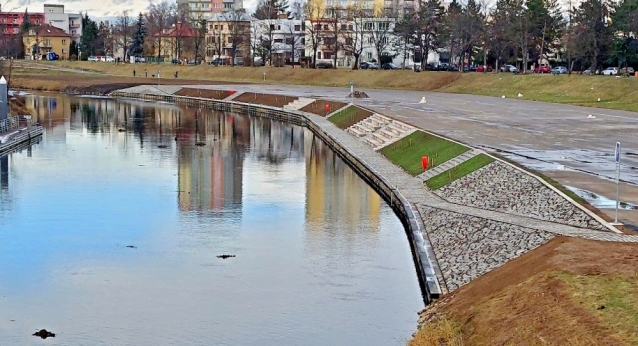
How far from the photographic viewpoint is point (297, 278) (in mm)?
23406

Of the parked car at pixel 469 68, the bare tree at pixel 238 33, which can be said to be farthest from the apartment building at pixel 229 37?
the parked car at pixel 469 68

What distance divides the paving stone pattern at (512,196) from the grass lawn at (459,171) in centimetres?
50

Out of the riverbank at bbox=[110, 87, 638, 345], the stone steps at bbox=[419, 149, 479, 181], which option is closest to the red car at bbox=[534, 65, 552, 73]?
the stone steps at bbox=[419, 149, 479, 181]

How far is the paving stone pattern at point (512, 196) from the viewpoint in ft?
81.9

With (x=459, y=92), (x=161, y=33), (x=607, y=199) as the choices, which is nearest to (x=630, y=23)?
(x=459, y=92)

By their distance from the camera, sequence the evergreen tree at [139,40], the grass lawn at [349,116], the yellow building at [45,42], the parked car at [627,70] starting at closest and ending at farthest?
1. the grass lawn at [349,116]
2. the parked car at [627,70]
3. the evergreen tree at [139,40]
4. the yellow building at [45,42]

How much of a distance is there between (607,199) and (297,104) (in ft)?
165

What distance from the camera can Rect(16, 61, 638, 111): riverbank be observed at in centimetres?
7175

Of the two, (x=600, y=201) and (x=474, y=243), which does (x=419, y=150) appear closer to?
(x=600, y=201)

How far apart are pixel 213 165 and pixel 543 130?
16.6 meters

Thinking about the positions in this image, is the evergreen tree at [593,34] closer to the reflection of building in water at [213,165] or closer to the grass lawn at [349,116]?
the grass lawn at [349,116]

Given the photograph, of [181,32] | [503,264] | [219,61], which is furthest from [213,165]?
[181,32]

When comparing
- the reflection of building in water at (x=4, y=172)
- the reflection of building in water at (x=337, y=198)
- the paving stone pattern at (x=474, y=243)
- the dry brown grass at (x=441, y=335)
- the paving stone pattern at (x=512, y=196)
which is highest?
the paving stone pattern at (x=512, y=196)

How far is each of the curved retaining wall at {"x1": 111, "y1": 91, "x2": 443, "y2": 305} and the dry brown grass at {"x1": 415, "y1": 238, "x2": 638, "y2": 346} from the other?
5.90 ft
